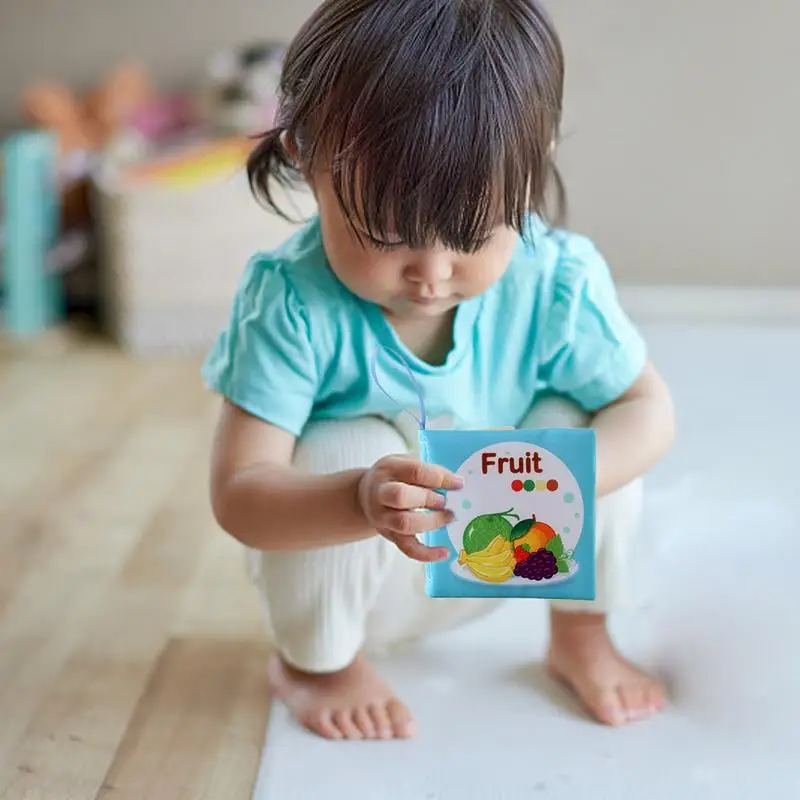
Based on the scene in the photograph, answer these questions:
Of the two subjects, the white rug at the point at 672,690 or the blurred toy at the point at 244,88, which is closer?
the white rug at the point at 672,690

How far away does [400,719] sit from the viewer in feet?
2.94

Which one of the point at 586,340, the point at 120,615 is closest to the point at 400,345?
the point at 586,340

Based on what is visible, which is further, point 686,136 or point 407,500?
point 686,136

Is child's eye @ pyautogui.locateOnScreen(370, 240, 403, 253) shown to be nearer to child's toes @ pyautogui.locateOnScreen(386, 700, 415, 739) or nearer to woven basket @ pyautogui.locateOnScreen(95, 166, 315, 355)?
child's toes @ pyautogui.locateOnScreen(386, 700, 415, 739)

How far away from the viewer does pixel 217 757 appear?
2.91ft

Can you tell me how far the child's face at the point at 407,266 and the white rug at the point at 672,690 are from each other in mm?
324

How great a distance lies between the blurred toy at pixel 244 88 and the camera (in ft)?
6.12

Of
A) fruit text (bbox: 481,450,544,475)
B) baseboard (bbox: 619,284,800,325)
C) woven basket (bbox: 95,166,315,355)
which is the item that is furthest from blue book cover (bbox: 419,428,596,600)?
woven basket (bbox: 95,166,315,355)

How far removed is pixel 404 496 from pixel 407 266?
15 cm

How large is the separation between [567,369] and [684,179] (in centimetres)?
99

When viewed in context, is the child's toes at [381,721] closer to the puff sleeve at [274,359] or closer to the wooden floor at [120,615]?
the wooden floor at [120,615]

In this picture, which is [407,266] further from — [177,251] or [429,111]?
[177,251]

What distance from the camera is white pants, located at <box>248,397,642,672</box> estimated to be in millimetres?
860

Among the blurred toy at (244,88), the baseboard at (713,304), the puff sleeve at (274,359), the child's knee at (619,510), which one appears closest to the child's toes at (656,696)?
the child's knee at (619,510)
